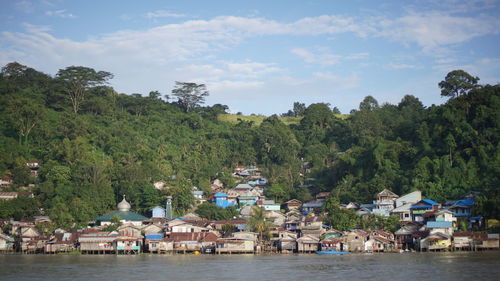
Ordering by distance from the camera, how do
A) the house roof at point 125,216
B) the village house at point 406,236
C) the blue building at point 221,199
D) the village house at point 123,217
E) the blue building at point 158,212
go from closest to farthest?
1. the village house at point 406,236
2. the village house at point 123,217
3. the house roof at point 125,216
4. the blue building at point 158,212
5. the blue building at point 221,199

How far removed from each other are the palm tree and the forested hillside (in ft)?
32.2

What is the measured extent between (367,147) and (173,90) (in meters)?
35.3

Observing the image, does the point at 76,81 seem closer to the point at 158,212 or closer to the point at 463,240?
the point at 158,212

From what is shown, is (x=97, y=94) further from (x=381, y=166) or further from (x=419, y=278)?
(x=419, y=278)

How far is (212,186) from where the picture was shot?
66500mm

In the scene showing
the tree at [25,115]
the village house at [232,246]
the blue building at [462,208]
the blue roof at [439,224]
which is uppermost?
the tree at [25,115]

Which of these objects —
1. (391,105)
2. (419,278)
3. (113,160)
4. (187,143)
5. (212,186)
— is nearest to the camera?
(419,278)

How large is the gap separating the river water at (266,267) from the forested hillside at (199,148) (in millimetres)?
10739

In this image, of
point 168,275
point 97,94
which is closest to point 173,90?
point 97,94

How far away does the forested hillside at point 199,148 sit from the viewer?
53938 mm

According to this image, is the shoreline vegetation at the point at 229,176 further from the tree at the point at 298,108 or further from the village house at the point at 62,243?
the tree at the point at 298,108

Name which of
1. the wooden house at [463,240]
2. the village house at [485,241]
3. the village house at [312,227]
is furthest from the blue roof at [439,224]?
the village house at [312,227]

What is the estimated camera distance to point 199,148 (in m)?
71.4

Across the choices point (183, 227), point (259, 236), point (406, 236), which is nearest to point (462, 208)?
point (406, 236)
